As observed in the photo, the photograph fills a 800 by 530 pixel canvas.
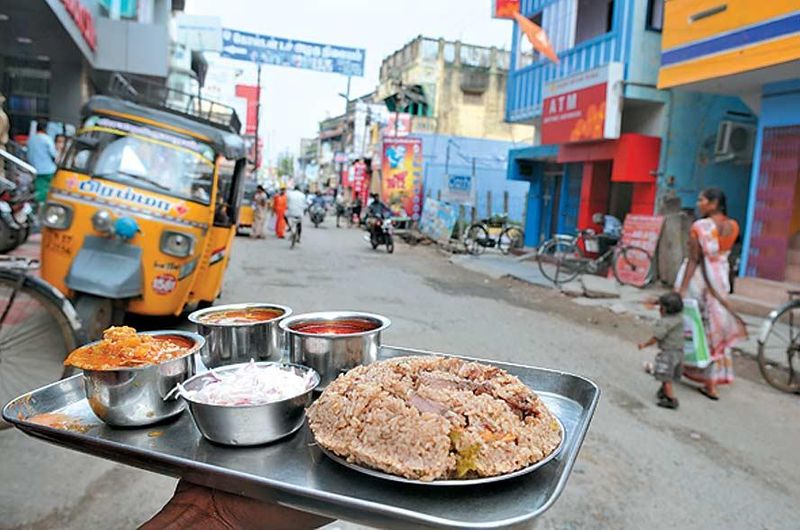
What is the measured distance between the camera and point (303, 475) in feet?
3.95

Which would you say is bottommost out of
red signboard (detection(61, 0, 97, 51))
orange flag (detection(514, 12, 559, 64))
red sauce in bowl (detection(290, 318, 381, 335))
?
red sauce in bowl (detection(290, 318, 381, 335))

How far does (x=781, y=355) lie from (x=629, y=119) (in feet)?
23.2

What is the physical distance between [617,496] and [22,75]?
15439 millimetres

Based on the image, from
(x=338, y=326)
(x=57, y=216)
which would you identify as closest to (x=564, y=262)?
(x=57, y=216)

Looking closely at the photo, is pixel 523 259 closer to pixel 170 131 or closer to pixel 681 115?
pixel 681 115

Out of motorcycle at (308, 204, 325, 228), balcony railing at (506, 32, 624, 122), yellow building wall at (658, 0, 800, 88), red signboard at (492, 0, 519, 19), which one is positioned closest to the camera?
yellow building wall at (658, 0, 800, 88)

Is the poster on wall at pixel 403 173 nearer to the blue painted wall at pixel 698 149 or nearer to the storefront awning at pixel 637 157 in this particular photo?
the storefront awning at pixel 637 157

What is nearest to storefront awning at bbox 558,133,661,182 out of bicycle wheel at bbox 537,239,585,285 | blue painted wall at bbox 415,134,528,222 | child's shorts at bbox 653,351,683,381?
bicycle wheel at bbox 537,239,585,285

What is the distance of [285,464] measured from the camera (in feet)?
4.10

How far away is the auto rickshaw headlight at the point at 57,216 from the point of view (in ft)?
15.2

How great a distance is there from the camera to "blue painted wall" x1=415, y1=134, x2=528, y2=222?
26016 millimetres

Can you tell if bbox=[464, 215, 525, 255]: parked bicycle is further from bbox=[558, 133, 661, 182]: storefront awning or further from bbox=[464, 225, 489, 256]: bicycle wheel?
bbox=[558, 133, 661, 182]: storefront awning

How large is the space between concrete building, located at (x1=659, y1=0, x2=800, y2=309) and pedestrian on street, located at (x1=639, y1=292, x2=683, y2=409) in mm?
4206

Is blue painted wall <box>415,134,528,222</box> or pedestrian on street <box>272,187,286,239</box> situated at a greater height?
blue painted wall <box>415,134,528,222</box>
